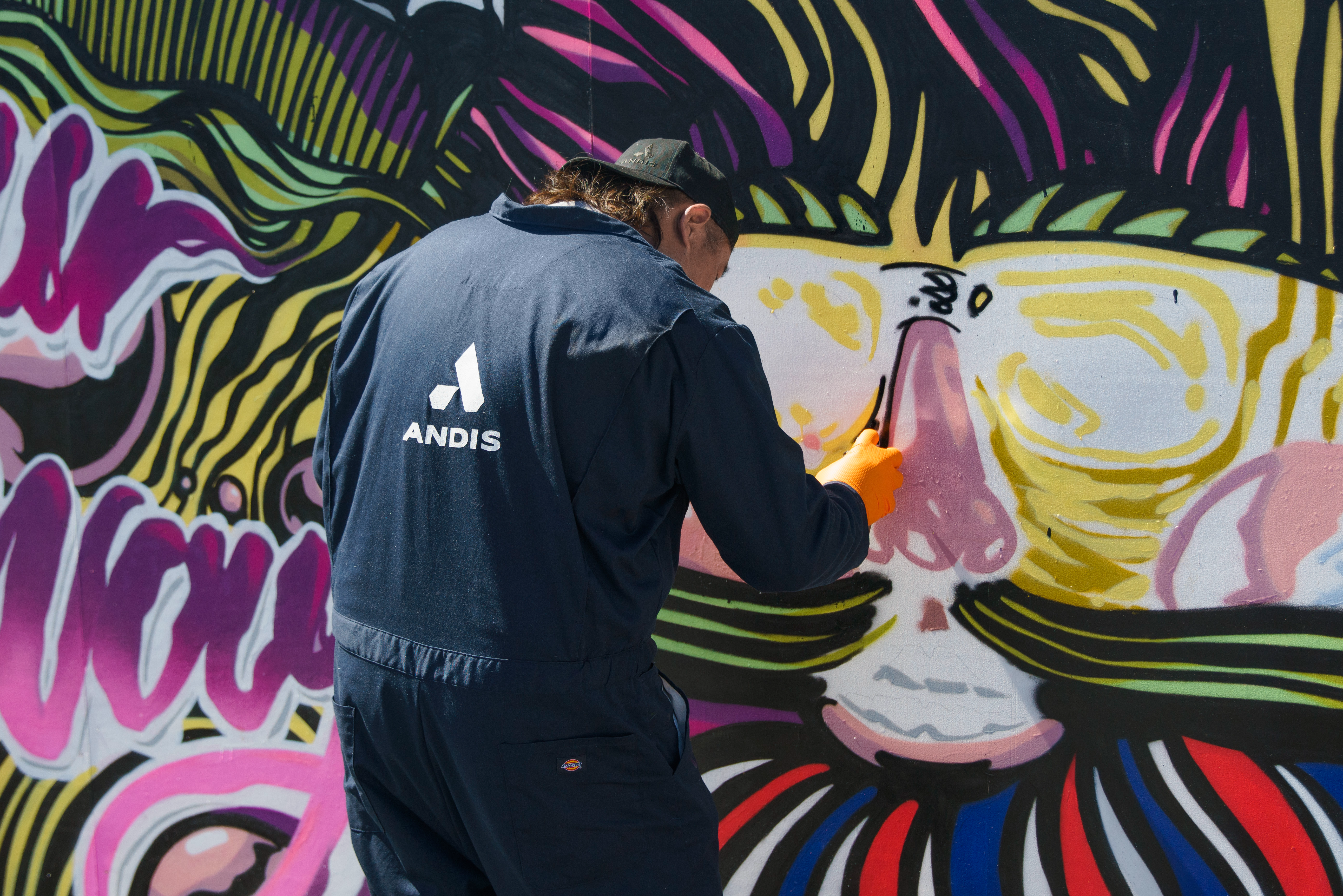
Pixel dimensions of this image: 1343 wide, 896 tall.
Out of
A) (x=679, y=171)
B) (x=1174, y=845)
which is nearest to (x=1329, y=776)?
(x=1174, y=845)

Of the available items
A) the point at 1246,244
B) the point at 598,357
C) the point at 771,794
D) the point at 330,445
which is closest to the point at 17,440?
the point at 330,445

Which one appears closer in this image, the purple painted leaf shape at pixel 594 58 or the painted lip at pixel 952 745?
the painted lip at pixel 952 745

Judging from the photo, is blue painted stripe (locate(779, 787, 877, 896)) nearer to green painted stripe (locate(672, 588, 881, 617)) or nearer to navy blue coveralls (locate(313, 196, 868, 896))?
green painted stripe (locate(672, 588, 881, 617))

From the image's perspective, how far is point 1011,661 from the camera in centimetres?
175

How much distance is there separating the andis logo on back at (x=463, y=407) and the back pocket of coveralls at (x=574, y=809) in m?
0.41

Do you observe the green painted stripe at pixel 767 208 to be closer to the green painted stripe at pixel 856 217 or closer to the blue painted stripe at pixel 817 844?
the green painted stripe at pixel 856 217

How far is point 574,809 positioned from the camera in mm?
1255

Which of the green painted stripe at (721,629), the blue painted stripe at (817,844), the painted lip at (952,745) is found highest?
the green painted stripe at (721,629)

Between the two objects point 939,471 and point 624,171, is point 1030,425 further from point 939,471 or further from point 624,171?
point 624,171

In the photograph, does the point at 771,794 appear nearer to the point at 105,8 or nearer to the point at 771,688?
the point at 771,688

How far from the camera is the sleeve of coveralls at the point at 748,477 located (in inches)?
49.7

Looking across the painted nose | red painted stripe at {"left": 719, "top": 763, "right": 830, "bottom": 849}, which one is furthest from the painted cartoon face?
red painted stripe at {"left": 719, "top": 763, "right": 830, "bottom": 849}

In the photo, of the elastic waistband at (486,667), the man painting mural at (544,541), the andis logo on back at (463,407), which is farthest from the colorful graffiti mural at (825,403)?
the andis logo on back at (463,407)

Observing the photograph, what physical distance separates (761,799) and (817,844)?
141 millimetres
